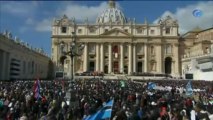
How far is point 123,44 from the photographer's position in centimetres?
10994

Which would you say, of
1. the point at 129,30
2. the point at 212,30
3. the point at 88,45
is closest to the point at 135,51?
the point at 129,30

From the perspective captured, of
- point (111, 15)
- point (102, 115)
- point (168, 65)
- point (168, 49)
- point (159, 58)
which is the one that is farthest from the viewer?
point (111, 15)

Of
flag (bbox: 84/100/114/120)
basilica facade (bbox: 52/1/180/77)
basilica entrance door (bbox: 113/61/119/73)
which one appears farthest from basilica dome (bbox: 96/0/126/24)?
flag (bbox: 84/100/114/120)

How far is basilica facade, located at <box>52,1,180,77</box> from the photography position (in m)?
109

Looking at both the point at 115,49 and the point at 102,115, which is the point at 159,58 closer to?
the point at 115,49

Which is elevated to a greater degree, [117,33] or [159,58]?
[117,33]

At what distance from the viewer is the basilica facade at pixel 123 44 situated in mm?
108812

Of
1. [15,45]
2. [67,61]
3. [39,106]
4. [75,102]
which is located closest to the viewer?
[39,106]

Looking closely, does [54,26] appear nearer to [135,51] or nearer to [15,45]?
[135,51]

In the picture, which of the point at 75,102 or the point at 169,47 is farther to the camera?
the point at 169,47

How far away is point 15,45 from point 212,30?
66751 millimetres

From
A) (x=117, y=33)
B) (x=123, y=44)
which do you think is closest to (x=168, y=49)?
(x=123, y=44)

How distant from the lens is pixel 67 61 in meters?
106

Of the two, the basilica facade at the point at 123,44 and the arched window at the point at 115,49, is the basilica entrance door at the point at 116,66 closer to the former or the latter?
the basilica facade at the point at 123,44
